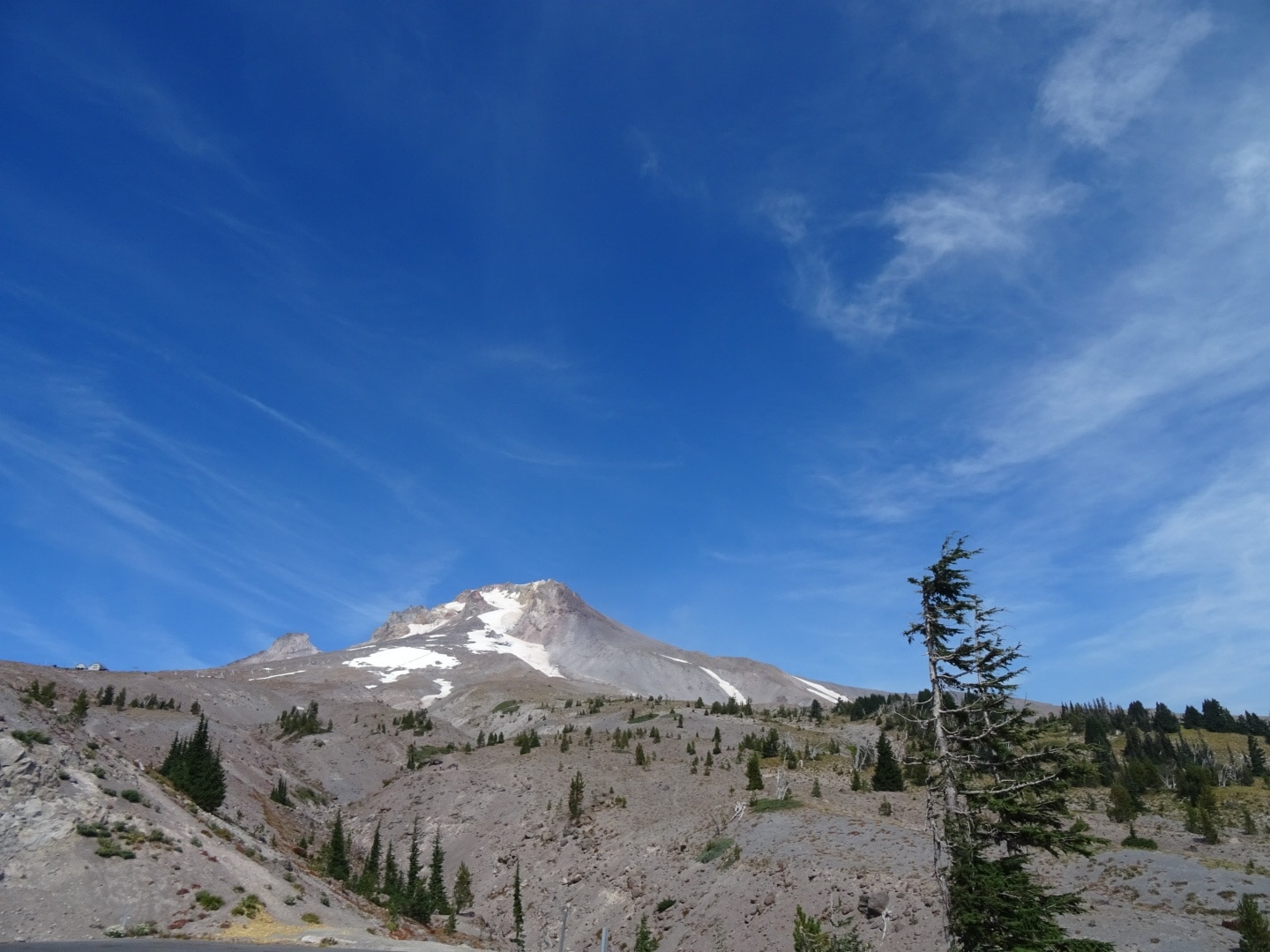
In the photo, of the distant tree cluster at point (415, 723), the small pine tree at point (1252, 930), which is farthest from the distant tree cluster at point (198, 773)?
the small pine tree at point (1252, 930)

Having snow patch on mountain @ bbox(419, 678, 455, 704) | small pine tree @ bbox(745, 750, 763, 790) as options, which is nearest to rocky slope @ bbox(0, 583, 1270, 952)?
small pine tree @ bbox(745, 750, 763, 790)

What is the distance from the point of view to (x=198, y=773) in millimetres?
47719

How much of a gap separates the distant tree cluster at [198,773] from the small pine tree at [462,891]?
50.1 ft

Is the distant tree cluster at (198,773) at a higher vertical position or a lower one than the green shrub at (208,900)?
higher

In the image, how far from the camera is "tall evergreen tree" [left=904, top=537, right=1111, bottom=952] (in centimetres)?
1501

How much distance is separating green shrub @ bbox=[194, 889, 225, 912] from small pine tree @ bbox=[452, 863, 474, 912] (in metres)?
20.0

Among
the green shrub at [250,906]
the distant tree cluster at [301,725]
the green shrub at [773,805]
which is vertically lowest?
the green shrub at [250,906]

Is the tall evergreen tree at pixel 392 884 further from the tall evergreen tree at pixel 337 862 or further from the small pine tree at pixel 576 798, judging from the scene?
the small pine tree at pixel 576 798

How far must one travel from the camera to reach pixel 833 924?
2875 centimetres

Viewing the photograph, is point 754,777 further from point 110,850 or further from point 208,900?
Result: point 110,850

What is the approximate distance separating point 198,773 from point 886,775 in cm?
4499

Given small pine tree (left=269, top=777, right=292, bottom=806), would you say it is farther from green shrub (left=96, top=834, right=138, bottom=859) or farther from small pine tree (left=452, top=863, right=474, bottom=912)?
green shrub (left=96, top=834, right=138, bottom=859)

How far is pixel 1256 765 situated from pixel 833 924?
7124cm

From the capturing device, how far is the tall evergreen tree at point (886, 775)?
2087 inches
